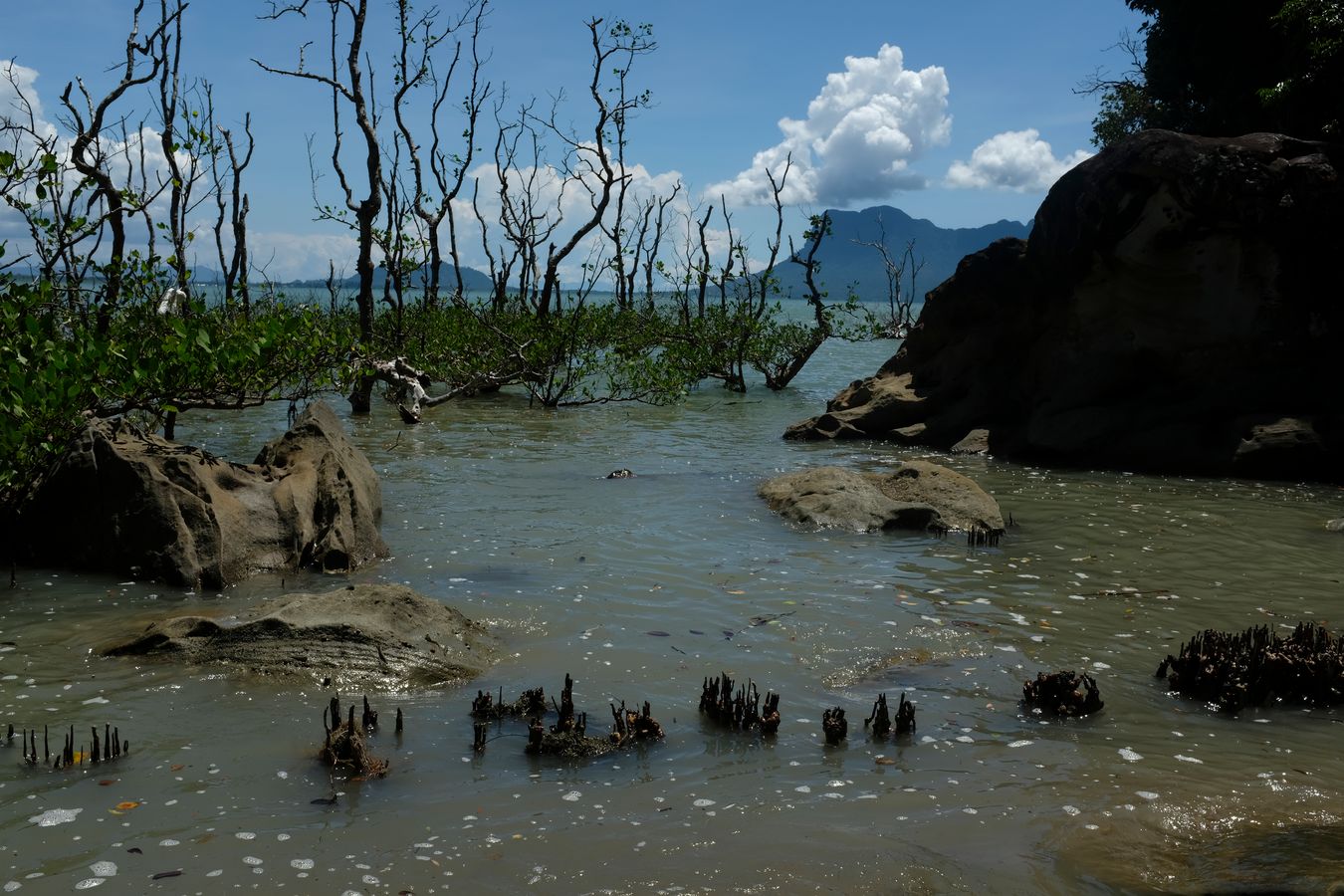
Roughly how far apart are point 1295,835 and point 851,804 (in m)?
1.92

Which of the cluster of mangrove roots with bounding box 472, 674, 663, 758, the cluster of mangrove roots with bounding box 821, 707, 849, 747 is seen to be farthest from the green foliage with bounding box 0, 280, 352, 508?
the cluster of mangrove roots with bounding box 821, 707, 849, 747

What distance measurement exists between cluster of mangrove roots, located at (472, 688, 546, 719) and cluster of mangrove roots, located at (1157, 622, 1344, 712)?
4044 mm

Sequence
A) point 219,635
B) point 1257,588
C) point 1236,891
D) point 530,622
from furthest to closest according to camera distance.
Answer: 1. point 1257,588
2. point 530,622
3. point 219,635
4. point 1236,891

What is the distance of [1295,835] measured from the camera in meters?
4.61

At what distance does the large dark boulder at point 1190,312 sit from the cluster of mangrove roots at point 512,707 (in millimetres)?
13015

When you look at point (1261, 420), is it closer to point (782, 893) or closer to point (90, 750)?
point (782, 893)

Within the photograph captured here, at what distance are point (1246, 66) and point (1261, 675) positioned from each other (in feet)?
64.3

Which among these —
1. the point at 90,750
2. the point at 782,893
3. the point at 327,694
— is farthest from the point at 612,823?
the point at 90,750

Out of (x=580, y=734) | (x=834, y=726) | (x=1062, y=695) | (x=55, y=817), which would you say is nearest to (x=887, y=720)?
(x=834, y=726)

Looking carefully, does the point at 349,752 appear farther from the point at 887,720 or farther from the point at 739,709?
the point at 887,720

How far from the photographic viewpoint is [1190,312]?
1634cm

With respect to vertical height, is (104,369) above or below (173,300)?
below

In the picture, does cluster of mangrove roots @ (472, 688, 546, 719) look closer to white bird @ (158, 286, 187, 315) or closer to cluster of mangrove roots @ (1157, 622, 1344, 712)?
cluster of mangrove roots @ (1157, 622, 1344, 712)

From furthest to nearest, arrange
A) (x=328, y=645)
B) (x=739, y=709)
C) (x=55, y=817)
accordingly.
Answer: (x=328, y=645) < (x=739, y=709) < (x=55, y=817)
